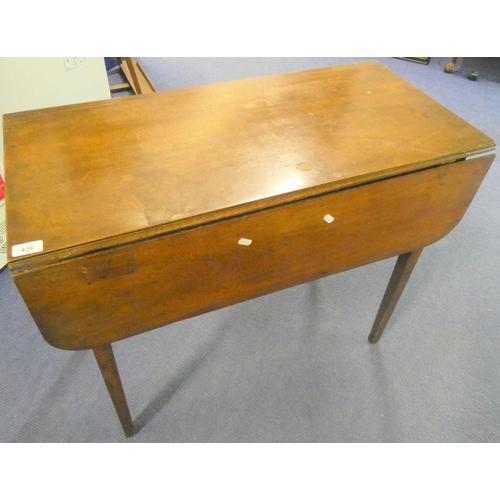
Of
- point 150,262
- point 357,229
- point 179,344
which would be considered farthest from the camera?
point 179,344

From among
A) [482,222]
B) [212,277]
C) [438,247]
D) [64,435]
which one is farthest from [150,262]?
[482,222]

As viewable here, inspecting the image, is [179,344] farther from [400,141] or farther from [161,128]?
[400,141]

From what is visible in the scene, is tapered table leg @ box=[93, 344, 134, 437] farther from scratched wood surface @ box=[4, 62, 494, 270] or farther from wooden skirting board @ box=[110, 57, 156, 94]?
wooden skirting board @ box=[110, 57, 156, 94]

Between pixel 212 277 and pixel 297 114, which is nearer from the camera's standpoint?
pixel 212 277

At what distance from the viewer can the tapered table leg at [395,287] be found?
1160 millimetres

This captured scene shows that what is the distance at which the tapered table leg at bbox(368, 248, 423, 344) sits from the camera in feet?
3.81

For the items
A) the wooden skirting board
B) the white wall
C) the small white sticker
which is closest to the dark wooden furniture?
the small white sticker

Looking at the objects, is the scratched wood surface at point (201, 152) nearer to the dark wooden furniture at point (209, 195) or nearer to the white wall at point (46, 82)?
the dark wooden furniture at point (209, 195)

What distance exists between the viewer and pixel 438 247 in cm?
180

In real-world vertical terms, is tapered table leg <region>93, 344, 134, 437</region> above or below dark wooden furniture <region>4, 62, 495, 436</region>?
below

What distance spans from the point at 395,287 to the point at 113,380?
853 mm

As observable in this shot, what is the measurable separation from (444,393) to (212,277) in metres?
0.96

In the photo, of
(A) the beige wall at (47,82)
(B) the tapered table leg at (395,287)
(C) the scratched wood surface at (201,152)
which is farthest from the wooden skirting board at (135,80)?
(B) the tapered table leg at (395,287)

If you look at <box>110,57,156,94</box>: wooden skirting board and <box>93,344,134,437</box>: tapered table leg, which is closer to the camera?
<box>93,344,134,437</box>: tapered table leg
